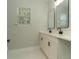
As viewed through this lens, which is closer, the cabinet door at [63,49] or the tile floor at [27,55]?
the cabinet door at [63,49]

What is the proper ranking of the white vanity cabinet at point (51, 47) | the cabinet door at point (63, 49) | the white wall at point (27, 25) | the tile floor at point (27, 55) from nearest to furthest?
1. the cabinet door at point (63, 49)
2. the white vanity cabinet at point (51, 47)
3. the tile floor at point (27, 55)
4. the white wall at point (27, 25)

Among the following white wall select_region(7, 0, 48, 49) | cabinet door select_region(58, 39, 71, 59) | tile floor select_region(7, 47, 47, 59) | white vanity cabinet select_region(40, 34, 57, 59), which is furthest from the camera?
white wall select_region(7, 0, 48, 49)

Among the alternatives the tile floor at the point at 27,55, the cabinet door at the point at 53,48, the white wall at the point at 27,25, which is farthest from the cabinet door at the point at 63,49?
the white wall at the point at 27,25

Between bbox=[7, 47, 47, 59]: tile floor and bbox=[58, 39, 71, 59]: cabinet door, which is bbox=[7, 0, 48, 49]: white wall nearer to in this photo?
bbox=[7, 47, 47, 59]: tile floor

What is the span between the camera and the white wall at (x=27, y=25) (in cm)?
444

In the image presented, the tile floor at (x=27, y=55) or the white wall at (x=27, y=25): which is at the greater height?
the white wall at (x=27, y=25)

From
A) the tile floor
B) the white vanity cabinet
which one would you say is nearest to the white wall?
the tile floor

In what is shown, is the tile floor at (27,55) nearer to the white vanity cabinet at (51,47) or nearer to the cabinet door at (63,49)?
the white vanity cabinet at (51,47)

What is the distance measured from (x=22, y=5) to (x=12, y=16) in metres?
0.66

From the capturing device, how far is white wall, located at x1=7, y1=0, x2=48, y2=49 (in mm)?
4438

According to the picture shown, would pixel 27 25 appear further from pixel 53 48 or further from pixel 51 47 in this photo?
pixel 53 48

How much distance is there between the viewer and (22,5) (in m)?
4.66
